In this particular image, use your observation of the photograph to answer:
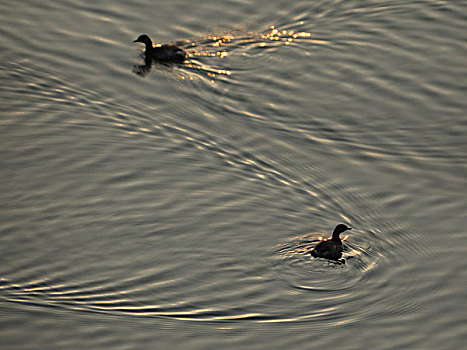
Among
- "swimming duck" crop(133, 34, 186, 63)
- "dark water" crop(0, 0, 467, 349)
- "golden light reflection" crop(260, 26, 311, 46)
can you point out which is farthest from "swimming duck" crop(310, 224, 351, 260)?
"golden light reflection" crop(260, 26, 311, 46)

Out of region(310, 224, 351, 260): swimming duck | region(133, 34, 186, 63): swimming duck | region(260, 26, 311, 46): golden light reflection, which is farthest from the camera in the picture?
region(260, 26, 311, 46): golden light reflection

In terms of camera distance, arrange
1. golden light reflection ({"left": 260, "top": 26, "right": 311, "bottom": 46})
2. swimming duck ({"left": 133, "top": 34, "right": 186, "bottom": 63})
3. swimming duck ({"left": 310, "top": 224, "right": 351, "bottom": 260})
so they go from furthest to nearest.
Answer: golden light reflection ({"left": 260, "top": 26, "right": 311, "bottom": 46}) < swimming duck ({"left": 133, "top": 34, "right": 186, "bottom": 63}) < swimming duck ({"left": 310, "top": 224, "right": 351, "bottom": 260})

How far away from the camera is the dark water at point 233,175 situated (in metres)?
12.3

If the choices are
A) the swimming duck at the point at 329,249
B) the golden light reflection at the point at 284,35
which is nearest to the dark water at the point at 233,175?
the golden light reflection at the point at 284,35

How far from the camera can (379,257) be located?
521 inches

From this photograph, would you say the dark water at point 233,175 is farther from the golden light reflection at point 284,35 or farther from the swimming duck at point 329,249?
the swimming duck at point 329,249

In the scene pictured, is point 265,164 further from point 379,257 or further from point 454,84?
point 454,84

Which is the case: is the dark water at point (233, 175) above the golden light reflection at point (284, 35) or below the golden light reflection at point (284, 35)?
below

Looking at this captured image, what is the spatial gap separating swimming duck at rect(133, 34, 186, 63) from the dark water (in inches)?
7.9

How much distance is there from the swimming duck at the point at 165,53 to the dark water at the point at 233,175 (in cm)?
20

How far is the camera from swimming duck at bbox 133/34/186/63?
18.3 meters

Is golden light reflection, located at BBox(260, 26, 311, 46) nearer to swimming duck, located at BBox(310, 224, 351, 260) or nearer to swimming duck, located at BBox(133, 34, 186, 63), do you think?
swimming duck, located at BBox(133, 34, 186, 63)

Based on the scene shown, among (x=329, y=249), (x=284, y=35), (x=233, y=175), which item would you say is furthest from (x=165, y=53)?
(x=329, y=249)

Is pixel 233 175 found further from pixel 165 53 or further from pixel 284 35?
pixel 284 35
